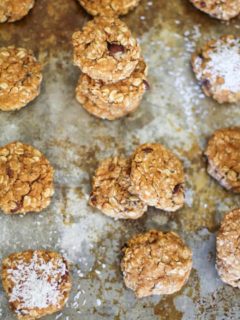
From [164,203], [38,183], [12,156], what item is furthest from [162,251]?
[12,156]

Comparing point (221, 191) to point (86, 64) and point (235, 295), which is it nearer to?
point (235, 295)

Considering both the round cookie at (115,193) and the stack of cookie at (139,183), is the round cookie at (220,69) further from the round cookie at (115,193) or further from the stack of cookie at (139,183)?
the round cookie at (115,193)

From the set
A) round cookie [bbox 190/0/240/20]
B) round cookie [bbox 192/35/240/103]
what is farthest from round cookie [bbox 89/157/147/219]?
round cookie [bbox 190/0/240/20]

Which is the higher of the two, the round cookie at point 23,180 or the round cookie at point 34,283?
the round cookie at point 23,180

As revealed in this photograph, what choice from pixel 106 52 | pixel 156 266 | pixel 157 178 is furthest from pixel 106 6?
pixel 156 266

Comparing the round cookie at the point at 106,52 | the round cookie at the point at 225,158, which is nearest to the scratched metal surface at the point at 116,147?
the round cookie at the point at 225,158

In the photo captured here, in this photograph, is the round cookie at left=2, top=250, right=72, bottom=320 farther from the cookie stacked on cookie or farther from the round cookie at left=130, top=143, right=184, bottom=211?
the cookie stacked on cookie
